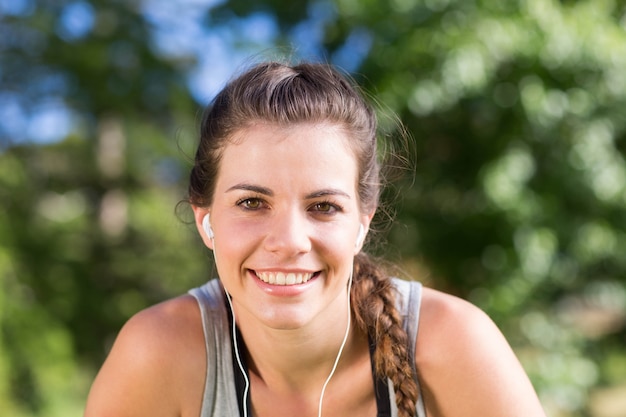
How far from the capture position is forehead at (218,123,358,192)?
182 cm

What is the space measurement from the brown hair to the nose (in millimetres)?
231

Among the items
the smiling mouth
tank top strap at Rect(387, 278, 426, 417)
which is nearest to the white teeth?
the smiling mouth

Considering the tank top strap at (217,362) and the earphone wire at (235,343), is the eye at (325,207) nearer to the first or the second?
the earphone wire at (235,343)

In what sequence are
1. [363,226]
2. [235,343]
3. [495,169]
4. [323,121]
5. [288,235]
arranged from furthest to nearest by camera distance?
[495,169] → [235,343] → [363,226] → [323,121] → [288,235]

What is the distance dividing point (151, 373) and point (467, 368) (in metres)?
0.83

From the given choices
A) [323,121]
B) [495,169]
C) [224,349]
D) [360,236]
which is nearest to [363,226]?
[360,236]

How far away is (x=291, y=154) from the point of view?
71.7 inches

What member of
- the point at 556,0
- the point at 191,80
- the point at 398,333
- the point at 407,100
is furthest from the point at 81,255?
the point at 398,333

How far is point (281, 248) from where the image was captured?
1818 mm

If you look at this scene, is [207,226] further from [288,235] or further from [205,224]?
[288,235]

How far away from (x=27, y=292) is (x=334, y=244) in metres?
5.72

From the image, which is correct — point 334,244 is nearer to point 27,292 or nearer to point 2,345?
point 2,345

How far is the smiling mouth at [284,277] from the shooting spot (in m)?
1.86

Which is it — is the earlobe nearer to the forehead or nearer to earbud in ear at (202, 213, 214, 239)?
earbud in ear at (202, 213, 214, 239)
